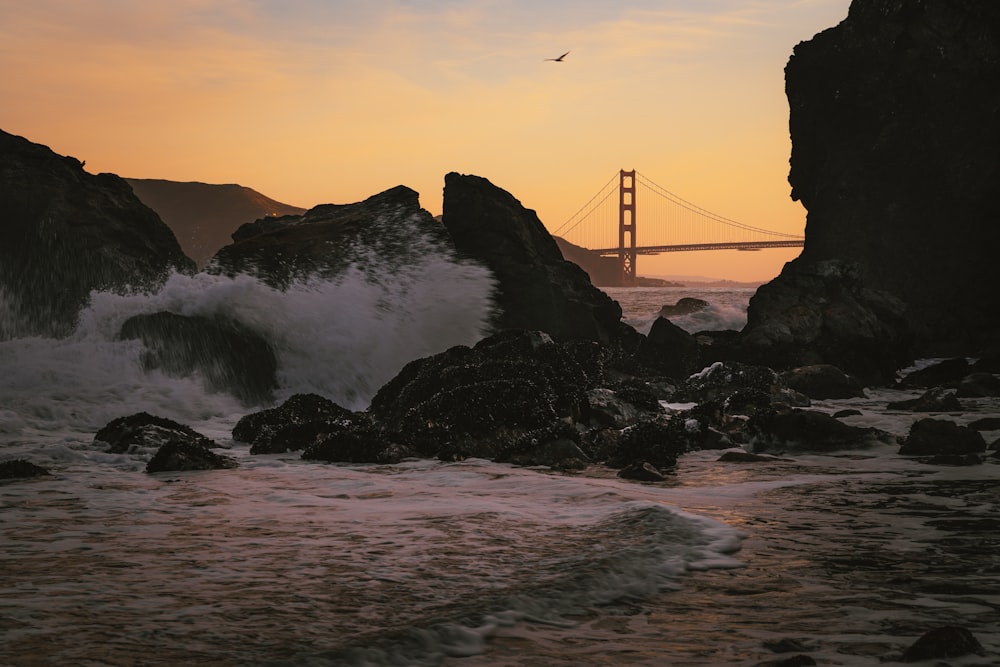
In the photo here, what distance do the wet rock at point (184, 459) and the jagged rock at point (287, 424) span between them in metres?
0.99

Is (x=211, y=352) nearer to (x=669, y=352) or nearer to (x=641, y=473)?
(x=641, y=473)

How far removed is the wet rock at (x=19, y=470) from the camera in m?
6.79

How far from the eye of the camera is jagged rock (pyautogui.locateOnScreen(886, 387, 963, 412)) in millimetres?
12102

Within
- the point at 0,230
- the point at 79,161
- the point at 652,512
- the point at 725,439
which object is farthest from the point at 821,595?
the point at 79,161

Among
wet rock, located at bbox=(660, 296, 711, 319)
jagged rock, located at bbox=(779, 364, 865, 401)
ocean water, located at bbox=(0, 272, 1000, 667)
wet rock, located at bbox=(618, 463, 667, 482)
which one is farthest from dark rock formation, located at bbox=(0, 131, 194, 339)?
wet rock, located at bbox=(660, 296, 711, 319)

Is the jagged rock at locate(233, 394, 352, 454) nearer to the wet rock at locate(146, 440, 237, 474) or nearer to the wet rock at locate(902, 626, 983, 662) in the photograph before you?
the wet rock at locate(146, 440, 237, 474)

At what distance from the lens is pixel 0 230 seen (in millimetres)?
13266

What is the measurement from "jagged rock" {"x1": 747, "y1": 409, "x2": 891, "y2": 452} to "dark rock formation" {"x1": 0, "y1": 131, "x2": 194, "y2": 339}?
8434mm

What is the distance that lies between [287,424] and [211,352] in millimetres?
3995

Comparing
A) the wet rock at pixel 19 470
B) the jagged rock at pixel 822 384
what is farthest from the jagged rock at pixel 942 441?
the wet rock at pixel 19 470

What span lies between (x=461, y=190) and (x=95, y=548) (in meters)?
13.2

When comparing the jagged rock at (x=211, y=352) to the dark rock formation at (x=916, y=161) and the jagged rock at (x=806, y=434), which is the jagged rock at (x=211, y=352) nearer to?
the jagged rock at (x=806, y=434)

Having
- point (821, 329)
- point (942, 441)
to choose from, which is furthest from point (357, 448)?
point (821, 329)

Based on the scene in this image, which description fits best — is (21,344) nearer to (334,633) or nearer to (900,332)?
(334,633)
